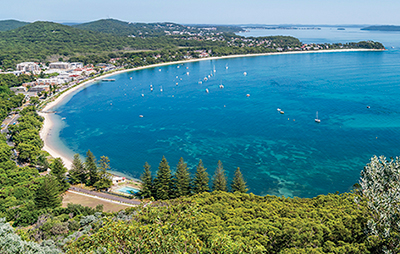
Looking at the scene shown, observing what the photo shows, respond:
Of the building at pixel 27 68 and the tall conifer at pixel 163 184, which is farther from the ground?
the building at pixel 27 68

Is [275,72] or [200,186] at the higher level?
[275,72]

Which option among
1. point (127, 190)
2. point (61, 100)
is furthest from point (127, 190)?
point (61, 100)

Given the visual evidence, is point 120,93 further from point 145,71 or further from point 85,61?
point 85,61

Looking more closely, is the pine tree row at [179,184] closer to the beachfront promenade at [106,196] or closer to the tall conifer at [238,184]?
the tall conifer at [238,184]

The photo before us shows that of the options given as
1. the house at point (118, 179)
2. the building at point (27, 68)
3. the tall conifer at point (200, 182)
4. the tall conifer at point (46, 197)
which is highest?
the building at point (27, 68)

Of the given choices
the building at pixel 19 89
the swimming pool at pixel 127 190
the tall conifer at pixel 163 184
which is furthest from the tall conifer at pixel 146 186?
the building at pixel 19 89

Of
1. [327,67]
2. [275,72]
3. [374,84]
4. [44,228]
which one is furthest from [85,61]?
[44,228]
